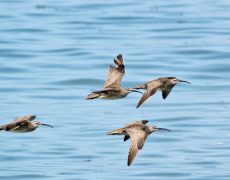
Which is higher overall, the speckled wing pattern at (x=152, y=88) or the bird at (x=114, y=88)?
the speckled wing pattern at (x=152, y=88)

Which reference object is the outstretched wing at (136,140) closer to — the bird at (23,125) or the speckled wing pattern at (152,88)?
the speckled wing pattern at (152,88)

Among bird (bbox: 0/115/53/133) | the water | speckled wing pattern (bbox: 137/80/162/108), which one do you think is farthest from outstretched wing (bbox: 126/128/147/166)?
the water

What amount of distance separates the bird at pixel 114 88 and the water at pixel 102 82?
4.57 meters

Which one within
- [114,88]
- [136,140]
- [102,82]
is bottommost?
[102,82]

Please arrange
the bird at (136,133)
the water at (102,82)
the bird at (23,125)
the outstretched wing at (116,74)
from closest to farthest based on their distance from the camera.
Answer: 1. the bird at (136,133)
2. the bird at (23,125)
3. the outstretched wing at (116,74)
4. the water at (102,82)

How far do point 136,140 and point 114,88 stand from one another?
4.96 feet

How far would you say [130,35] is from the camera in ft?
155

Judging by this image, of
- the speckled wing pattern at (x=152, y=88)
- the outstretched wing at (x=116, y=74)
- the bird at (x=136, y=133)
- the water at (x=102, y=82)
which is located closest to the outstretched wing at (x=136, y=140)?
the bird at (x=136, y=133)

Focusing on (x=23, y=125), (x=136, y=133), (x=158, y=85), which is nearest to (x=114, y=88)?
(x=158, y=85)

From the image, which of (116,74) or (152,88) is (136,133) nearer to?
(152,88)

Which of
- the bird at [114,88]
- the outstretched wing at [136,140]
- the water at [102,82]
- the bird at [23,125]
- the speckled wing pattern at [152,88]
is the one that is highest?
the speckled wing pattern at [152,88]

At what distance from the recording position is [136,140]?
21078mm

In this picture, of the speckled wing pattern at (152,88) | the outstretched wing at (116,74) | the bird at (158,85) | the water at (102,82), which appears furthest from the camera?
the water at (102,82)

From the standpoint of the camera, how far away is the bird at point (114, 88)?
2164 cm
